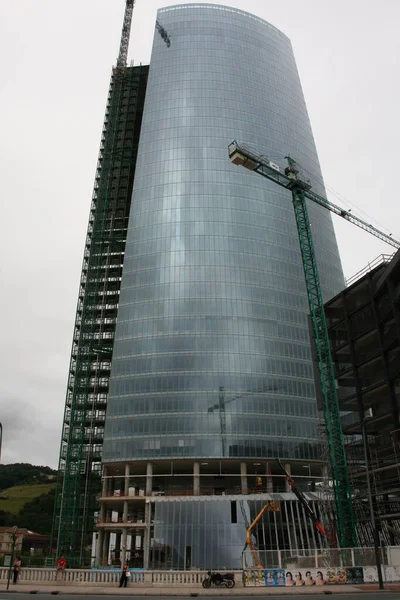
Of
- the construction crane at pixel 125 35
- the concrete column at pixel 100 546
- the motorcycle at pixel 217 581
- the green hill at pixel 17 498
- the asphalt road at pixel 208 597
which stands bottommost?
the asphalt road at pixel 208 597

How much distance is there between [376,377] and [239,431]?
104 feet

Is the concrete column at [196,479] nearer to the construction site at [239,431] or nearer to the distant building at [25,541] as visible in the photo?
the construction site at [239,431]

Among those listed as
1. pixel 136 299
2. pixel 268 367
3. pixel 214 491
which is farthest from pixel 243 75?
pixel 214 491

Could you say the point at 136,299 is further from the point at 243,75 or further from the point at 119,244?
the point at 243,75

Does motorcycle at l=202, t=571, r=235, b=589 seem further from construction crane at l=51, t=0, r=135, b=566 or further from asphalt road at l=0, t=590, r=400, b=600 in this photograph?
construction crane at l=51, t=0, r=135, b=566

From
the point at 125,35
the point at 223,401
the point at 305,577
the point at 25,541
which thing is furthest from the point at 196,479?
the point at 125,35

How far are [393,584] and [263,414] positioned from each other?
63175 mm

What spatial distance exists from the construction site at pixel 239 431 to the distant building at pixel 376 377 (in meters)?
0.29

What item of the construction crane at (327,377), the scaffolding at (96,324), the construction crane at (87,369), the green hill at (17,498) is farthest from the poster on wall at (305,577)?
the green hill at (17,498)

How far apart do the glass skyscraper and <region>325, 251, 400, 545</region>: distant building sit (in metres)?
16.2

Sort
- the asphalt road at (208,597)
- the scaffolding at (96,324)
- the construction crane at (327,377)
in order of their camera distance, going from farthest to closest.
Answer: the scaffolding at (96,324) < the construction crane at (327,377) < the asphalt road at (208,597)

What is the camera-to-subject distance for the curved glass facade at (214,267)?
339 feet

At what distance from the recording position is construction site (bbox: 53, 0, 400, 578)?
237 feet

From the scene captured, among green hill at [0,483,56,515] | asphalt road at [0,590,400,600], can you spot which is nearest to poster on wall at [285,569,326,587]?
asphalt road at [0,590,400,600]
